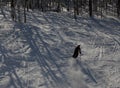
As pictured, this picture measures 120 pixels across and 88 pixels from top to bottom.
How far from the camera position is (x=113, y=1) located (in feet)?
193

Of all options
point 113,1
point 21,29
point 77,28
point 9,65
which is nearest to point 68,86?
point 9,65

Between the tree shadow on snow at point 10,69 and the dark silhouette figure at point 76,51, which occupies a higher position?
the dark silhouette figure at point 76,51

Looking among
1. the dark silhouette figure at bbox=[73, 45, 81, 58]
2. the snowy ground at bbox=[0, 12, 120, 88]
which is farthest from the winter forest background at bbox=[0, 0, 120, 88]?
the dark silhouette figure at bbox=[73, 45, 81, 58]

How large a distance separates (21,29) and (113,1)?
3804 centimetres

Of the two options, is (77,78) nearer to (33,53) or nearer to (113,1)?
(33,53)

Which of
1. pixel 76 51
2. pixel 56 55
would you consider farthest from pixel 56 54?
pixel 76 51

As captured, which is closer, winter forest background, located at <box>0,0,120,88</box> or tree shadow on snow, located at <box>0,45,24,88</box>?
tree shadow on snow, located at <box>0,45,24,88</box>

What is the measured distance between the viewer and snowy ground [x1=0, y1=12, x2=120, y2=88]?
618 inches

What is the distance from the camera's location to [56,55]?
1986cm

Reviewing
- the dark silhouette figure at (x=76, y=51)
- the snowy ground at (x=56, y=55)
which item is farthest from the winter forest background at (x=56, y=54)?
the dark silhouette figure at (x=76, y=51)

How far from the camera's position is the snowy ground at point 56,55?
15.7 metres

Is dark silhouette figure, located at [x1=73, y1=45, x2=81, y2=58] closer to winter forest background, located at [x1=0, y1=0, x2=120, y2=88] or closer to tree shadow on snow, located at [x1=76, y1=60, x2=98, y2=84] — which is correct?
winter forest background, located at [x1=0, y1=0, x2=120, y2=88]

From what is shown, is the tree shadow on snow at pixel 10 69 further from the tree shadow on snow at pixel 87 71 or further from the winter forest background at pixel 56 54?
the tree shadow on snow at pixel 87 71

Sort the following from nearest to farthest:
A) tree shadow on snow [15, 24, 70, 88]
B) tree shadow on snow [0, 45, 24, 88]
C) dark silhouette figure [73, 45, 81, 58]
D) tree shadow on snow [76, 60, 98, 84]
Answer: tree shadow on snow [0, 45, 24, 88], tree shadow on snow [15, 24, 70, 88], tree shadow on snow [76, 60, 98, 84], dark silhouette figure [73, 45, 81, 58]
